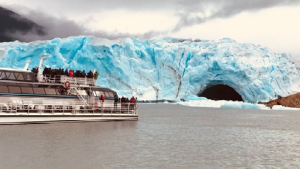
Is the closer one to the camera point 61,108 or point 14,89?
point 14,89

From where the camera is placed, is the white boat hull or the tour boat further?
the tour boat

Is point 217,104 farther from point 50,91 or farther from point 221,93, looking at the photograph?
point 50,91

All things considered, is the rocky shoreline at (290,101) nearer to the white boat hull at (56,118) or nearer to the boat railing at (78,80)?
the white boat hull at (56,118)

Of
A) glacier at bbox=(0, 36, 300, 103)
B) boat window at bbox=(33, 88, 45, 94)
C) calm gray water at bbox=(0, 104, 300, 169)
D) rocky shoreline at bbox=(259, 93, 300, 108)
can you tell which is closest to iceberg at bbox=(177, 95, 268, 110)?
glacier at bbox=(0, 36, 300, 103)

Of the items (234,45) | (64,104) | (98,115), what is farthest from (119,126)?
(234,45)

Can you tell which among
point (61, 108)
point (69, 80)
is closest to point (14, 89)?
point (61, 108)

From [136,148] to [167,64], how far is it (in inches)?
1941

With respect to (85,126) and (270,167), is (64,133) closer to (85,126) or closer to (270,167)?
(85,126)

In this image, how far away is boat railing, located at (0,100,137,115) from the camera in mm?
25984

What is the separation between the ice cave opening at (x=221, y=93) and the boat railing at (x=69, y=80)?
166ft

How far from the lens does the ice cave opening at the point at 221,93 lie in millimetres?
79875

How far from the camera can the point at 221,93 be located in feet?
273

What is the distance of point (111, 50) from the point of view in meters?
63.5

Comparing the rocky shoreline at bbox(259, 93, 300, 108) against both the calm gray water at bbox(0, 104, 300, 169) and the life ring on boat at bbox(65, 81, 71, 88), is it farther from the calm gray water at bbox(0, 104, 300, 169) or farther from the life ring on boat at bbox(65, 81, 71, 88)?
the life ring on boat at bbox(65, 81, 71, 88)
